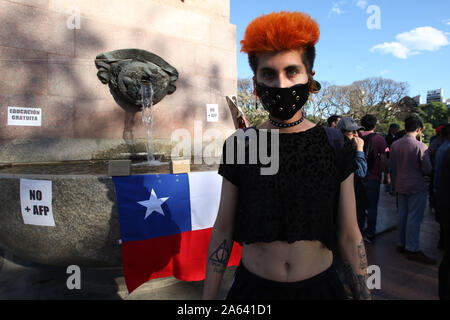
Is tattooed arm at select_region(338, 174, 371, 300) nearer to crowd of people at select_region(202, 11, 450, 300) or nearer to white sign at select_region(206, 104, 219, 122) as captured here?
crowd of people at select_region(202, 11, 450, 300)

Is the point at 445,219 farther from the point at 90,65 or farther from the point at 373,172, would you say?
the point at 90,65

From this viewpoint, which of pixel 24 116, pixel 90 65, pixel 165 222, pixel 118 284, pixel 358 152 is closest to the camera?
pixel 165 222

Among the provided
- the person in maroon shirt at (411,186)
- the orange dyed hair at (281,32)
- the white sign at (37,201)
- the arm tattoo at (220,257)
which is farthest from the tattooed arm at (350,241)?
the person in maroon shirt at (411,186)

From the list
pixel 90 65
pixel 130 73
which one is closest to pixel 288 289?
pixel 130 73

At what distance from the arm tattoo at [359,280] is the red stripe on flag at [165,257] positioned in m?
1.76

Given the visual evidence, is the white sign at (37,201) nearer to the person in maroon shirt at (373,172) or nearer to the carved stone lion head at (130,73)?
the carved stone lion head at (130,73)

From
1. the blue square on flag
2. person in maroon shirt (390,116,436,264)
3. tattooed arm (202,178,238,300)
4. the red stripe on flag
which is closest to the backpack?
person in maroon shirt (390,116,436,264)

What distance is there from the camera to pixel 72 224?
93.8 inches

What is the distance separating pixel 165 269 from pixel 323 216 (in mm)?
1982

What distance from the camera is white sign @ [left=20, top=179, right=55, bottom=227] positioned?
7.75ft

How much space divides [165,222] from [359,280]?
1.82 meters

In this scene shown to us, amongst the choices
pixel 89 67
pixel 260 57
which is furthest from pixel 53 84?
pixel 260 57

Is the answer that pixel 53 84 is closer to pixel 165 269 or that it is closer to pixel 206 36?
pixel 206 36

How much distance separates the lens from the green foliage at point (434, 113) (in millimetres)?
47200
